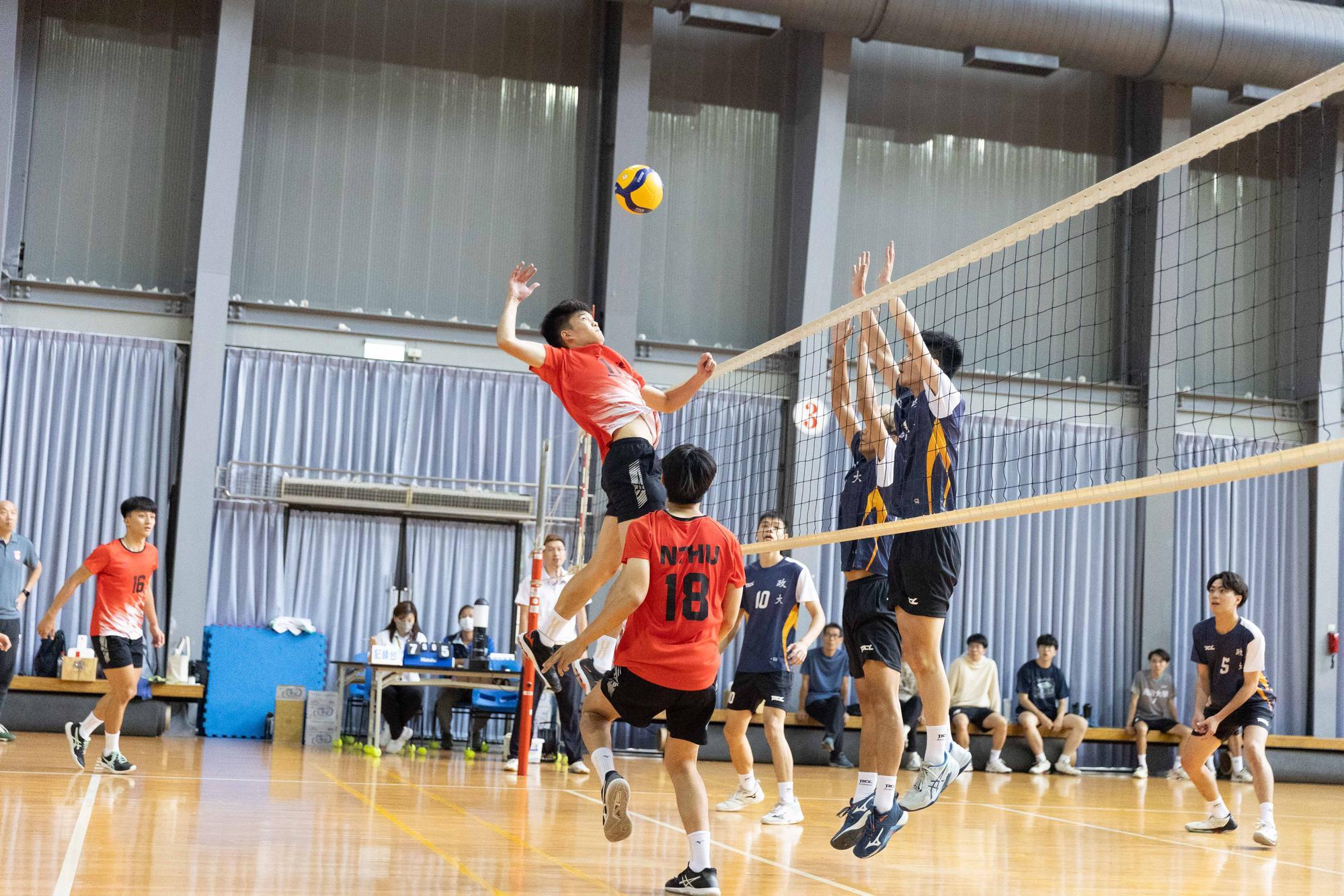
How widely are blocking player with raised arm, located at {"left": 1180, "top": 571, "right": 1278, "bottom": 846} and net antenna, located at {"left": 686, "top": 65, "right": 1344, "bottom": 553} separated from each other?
20.1 feet

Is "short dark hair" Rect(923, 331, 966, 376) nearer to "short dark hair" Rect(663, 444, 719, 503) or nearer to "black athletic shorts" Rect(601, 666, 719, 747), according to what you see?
"short dark hair" Rect(663, 444, 719, 503)

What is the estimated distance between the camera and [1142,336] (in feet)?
53.0

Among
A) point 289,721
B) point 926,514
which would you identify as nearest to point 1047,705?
point 289,721

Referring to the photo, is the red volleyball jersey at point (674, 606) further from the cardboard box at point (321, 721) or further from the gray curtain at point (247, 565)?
the gray curtain at point (247, 565)

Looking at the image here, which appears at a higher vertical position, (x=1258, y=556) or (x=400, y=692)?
(x=1258, y=556)

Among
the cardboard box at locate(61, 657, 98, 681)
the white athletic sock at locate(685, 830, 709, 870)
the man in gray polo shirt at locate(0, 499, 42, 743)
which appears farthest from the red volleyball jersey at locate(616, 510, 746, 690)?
the cardboard box at locate(61, 657, 98, 681)

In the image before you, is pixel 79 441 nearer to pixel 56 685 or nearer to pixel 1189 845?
pixel 56 685

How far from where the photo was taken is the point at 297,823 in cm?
610

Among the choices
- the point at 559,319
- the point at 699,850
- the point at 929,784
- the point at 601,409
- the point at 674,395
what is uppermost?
the point at 559,319

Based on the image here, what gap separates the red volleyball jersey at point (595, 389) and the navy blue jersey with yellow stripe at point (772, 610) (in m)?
2.23

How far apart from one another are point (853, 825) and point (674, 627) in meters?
1.41

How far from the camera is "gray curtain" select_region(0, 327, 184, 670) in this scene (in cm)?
1336

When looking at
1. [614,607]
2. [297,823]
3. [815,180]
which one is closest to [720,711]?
[815,180]

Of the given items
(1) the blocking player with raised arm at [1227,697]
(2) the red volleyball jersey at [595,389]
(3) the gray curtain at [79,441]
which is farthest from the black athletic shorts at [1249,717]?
(3) the gray curtain at [79,441]
